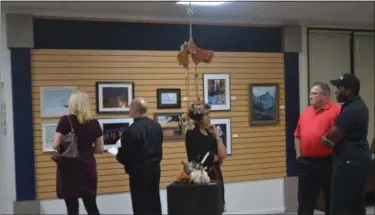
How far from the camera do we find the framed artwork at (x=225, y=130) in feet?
23.1

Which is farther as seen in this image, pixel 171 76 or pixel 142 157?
pixel 171 76

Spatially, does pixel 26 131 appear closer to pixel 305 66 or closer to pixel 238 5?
pixel 238 5

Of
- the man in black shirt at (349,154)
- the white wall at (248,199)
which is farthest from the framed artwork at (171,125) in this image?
the man in black shirt at (349,154)

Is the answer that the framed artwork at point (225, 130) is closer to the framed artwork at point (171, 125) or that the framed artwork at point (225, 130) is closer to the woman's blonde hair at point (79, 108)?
the framed artwork at point (171, 125)

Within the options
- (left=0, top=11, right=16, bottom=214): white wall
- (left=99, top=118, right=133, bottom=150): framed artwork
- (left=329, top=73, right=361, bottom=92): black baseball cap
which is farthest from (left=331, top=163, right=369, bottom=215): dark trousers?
(left=0, top=11, right=16, bottom=214): white wall

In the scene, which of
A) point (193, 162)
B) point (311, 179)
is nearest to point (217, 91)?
point (193, 162)

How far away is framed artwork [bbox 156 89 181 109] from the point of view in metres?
6.75

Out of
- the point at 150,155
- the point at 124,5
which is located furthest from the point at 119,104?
the point at 150,155

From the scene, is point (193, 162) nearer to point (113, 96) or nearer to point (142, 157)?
point (142, 157)

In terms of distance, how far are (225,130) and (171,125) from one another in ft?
2.51

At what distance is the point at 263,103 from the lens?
731 centimetres

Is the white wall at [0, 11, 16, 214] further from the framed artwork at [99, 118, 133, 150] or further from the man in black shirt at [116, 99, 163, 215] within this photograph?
the man in black shirt at [116, 99, 163, 215]

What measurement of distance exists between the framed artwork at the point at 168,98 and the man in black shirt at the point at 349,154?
8.30 feet

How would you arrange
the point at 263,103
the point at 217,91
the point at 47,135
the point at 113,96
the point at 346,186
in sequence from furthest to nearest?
the point at 263,103
the point at 217,91
the point at 113,96
the point at 47,135
the point at 346,186
